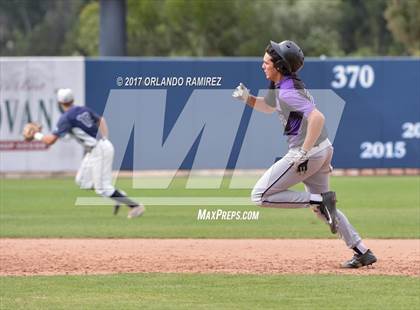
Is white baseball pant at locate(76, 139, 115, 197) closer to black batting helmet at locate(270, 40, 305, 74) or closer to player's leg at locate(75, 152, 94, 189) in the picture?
player's leg at locate(75, 152, 94, 189)

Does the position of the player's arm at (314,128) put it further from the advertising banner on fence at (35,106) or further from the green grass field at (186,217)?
the advertising banner on fence at (35,106)

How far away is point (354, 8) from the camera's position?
77.2 meters

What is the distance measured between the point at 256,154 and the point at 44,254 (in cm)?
1405

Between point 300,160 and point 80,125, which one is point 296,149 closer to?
point 300,160

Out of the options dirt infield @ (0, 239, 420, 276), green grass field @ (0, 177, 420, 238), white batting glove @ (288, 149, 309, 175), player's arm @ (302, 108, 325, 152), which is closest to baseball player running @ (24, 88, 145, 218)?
green grass field @ (0, 177, 420, 238)

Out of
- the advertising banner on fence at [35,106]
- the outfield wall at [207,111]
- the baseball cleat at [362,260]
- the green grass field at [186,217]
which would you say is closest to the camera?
the baseball cleat at [362,260]

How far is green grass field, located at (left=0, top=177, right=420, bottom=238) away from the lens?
626 inches

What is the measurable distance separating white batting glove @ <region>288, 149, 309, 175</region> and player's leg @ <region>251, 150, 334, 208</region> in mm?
39

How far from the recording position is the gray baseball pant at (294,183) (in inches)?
433

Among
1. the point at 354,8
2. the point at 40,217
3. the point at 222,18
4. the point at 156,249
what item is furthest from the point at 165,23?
the point at 156,249

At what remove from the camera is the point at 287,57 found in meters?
10.9

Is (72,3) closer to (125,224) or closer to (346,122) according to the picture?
(346,122)
